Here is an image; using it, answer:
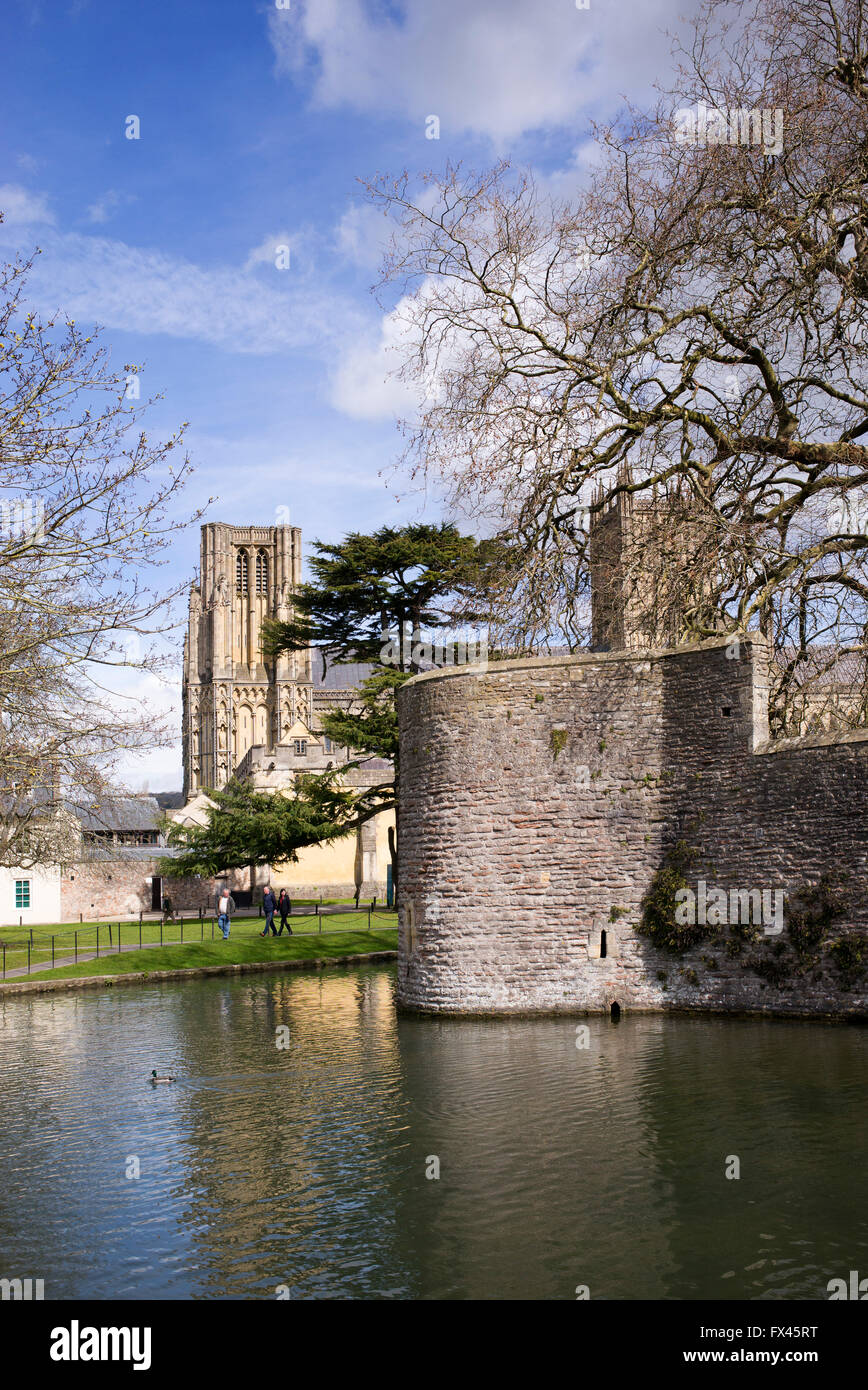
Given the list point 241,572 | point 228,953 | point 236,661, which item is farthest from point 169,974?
point 241,572

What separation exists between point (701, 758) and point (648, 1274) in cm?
974

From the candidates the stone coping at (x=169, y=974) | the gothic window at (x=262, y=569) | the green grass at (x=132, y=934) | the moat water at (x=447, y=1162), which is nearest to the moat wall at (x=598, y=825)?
the moat water at (x=447, y=1162)

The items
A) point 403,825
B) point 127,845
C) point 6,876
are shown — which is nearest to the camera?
point 403,825

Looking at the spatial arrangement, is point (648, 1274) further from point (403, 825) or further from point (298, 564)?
point (298, 564)

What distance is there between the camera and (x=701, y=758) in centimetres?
1659

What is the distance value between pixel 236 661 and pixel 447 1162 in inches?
3591

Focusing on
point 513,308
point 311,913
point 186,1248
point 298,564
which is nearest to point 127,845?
point 311,913

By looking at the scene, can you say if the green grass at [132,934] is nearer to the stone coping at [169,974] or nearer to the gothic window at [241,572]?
the stone coping at [169,974]

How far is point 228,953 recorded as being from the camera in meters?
29.6

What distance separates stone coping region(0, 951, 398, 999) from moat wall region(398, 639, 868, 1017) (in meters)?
10.4

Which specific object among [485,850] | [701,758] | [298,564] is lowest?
[485,850]

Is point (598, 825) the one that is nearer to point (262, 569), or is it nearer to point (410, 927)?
point (410, 927)

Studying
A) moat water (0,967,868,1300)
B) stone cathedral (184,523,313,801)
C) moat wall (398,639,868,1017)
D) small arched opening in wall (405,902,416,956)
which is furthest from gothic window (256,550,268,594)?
moat water (0,967,868,1300)

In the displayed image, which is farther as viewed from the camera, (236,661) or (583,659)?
(236,661)
